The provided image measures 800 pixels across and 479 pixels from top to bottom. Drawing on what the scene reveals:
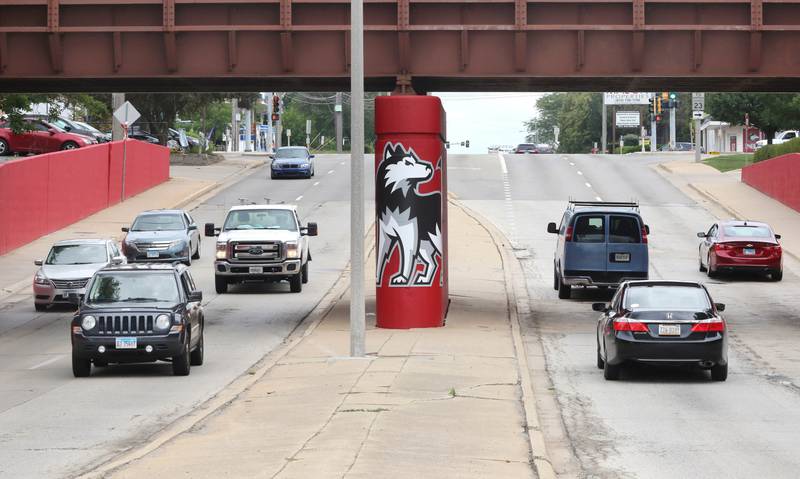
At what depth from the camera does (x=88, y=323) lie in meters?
19.9

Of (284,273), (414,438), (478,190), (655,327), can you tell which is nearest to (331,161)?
(478,190)

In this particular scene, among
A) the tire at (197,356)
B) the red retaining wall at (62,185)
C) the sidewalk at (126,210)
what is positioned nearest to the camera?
the tire at (197,356)

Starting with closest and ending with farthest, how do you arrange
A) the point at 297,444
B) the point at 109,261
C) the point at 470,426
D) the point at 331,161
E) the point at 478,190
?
the point at 297,444 → the point at 470,426 → the point at 109,261 → the point at 478,190 → the point at 331,161

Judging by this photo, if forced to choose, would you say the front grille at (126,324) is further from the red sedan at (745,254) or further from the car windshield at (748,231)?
the car windshield at (748,231)

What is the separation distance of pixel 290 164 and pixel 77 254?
36945mm

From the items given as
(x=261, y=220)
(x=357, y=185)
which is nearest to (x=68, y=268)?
(x=261, y=220)

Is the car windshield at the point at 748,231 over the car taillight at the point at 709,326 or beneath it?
over

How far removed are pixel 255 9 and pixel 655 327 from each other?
1444 centimetres

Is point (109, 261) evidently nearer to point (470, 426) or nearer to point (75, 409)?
point (75, 409)

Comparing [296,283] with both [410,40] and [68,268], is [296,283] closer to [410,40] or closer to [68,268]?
[68,268]

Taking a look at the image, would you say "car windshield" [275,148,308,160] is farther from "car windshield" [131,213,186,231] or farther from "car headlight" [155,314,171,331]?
"car headlight" [155,314,171,331]

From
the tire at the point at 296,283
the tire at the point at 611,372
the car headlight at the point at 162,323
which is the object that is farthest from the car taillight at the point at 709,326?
the tire at the point at 296,283

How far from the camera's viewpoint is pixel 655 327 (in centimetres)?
1900

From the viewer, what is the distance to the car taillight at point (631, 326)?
19000 mm
